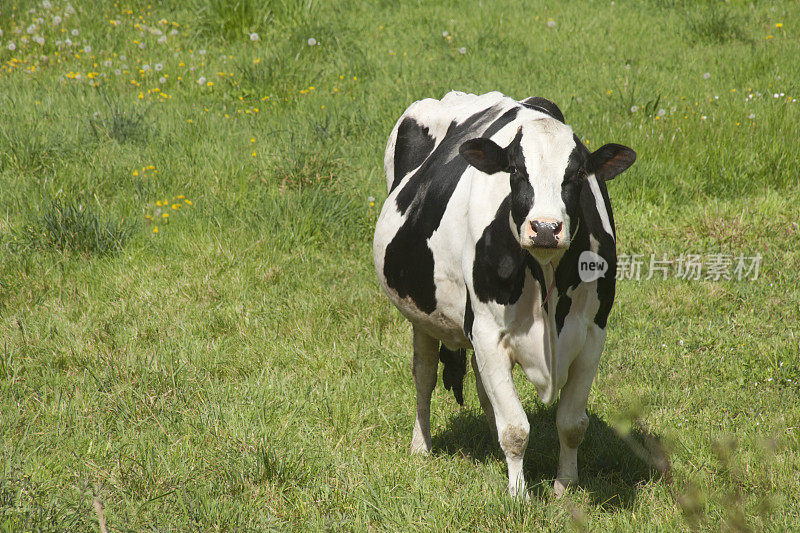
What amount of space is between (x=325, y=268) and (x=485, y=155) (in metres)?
3.05

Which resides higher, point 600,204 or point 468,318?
point 600,204

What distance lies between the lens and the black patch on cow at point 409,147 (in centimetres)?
481

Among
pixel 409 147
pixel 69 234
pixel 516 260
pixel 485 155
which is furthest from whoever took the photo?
pixel 69 234

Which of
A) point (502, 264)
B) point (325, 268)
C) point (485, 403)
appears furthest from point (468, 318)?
point (325, 268)

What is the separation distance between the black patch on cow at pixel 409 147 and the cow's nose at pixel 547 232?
6.60 feet

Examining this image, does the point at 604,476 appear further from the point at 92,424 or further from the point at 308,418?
the point at 92,424

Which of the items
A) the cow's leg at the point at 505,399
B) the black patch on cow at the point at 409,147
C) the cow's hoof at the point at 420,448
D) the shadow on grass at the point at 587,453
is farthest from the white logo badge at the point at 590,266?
the black patch on cow at the point at 409,147

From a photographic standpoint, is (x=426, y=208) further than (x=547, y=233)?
Yes

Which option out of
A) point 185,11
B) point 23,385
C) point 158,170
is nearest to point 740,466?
point 23,385

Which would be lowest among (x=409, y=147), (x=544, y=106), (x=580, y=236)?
(x=409, y=147)

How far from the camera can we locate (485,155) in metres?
3.20

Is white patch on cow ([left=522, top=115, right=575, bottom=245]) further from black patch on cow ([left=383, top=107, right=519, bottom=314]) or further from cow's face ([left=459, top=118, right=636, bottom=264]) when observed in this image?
black patch on cow ([left=383, top=107, right=519, bottom=314])

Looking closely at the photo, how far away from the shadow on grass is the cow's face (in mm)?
1196

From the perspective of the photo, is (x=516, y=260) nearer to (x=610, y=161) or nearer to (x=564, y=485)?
(x=610, y=161)
